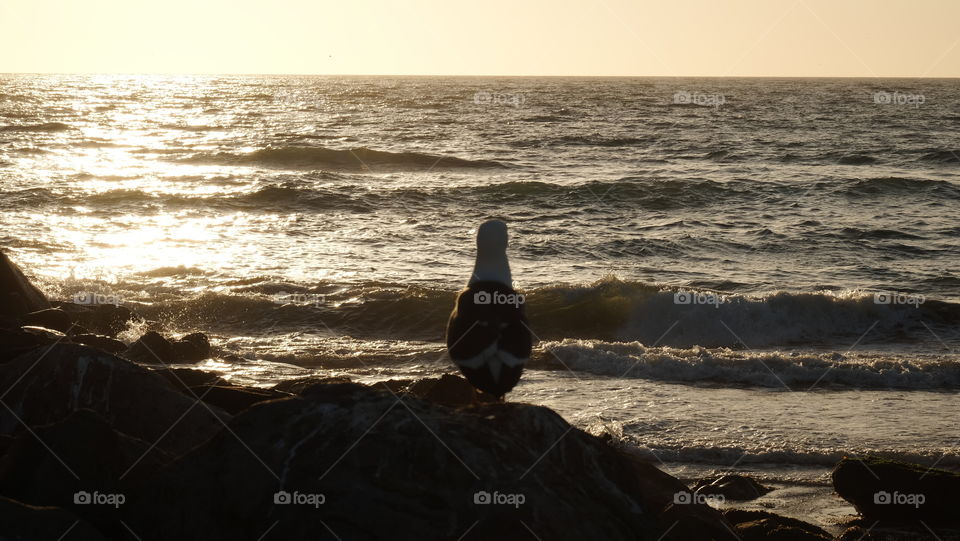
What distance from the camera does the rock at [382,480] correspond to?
199 inches

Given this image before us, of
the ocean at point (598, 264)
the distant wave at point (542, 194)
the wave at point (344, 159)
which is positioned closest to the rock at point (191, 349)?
the ocean at point (598, 264)

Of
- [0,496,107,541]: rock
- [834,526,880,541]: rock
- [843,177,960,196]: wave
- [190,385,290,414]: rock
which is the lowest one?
[834,526,880,541]: rock

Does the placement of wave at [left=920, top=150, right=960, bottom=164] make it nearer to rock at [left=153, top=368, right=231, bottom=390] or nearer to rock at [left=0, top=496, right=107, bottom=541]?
rock at [left=153, top=368, right=231, bottom=390]

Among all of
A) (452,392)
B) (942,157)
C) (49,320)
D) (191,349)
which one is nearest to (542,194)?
(191,349)

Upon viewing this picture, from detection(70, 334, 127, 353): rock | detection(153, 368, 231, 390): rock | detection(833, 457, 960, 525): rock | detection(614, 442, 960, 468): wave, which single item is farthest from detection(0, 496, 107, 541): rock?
detection(70, 334, 127, 353): rock

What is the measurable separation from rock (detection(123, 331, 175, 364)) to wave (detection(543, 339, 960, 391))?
5.02 meters

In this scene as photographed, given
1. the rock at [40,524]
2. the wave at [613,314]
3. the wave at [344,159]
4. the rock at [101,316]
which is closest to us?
the rock at [40,524]

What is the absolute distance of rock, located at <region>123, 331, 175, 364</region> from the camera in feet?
39.7

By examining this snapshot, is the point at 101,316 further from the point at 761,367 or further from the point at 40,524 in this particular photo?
the point at 40,524

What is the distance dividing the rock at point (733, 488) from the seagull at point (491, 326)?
2922 millimetres

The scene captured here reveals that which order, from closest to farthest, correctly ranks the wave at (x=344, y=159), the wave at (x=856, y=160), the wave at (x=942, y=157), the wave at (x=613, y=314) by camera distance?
the wave at (x=613, y=314), the wave at (x=856, y=160), the wave at (x=942, y=157), the wave at (x=344, y=159)

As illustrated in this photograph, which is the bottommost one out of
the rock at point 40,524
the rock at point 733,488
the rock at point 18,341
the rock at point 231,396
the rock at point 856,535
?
the rock at point 733,488

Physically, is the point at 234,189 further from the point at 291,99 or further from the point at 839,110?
the point at 291,99

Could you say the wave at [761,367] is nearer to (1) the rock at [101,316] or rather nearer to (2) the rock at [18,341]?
(1) the rock at [101,316]
